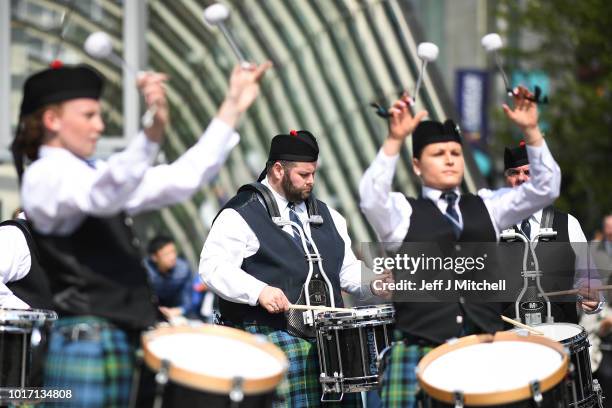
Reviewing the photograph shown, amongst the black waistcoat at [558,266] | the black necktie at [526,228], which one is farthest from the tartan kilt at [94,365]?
the black necktie at [526,228]

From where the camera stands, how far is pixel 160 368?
4.41 m

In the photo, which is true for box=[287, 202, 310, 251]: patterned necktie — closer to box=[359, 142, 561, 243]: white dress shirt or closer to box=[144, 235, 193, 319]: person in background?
box=[359, 142, 561, 243]: white dress shirt

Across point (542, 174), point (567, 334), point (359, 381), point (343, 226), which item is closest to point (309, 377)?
point (359, 381)

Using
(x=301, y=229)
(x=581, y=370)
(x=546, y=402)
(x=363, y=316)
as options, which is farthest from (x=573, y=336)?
(x=301, y=229)

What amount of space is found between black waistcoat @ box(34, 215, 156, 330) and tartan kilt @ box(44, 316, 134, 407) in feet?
0.19

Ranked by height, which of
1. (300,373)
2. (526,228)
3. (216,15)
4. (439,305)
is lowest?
(300,373)

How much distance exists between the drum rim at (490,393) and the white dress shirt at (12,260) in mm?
2525

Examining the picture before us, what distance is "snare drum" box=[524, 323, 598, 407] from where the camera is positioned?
6238 millimetres

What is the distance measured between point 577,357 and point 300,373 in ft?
4.74

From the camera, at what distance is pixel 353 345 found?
6.35 meters

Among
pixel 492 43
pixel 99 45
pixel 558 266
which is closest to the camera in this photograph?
pixel 99 45

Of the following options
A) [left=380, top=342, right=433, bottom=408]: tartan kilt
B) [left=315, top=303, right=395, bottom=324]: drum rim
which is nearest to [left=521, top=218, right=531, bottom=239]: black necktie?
[left=315, top=303, right=395, bottom=324]: drum rim

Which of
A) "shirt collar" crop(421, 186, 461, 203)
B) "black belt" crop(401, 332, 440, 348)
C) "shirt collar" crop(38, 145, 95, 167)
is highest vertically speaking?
"shirt collar" crop(38, 145, 95, 167)

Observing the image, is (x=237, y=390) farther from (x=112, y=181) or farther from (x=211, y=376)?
(x=112, y=181)
